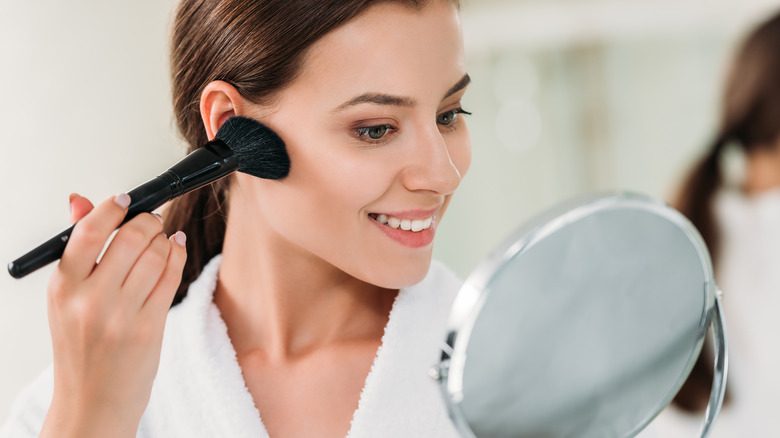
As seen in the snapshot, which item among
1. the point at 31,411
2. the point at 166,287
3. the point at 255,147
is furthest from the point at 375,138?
the point at 31,411

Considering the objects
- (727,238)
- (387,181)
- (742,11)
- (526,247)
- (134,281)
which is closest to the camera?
(526,247)

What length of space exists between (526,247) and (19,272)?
0.32 metres

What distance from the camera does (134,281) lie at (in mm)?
553

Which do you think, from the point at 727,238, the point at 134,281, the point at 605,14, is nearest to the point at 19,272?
the point at 134,281

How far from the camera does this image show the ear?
72cm

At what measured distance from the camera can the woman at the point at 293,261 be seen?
1.84 ft

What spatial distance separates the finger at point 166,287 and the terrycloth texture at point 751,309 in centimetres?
108

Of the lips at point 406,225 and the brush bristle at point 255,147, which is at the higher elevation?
the brush bristle at point 255,147

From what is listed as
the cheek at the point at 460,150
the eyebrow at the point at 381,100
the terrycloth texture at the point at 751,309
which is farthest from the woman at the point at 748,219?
the eyebrow at the point at 381,100

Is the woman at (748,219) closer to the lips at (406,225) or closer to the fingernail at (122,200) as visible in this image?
the lips at (406,225)

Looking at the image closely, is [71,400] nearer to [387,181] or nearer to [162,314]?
[162,314]

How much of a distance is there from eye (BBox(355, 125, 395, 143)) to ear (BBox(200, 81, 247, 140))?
122 millimetres

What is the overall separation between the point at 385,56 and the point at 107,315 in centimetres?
30

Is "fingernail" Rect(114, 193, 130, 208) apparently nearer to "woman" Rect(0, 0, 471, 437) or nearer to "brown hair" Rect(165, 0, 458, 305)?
"woman" Rect(0, 0, 471, 437)
